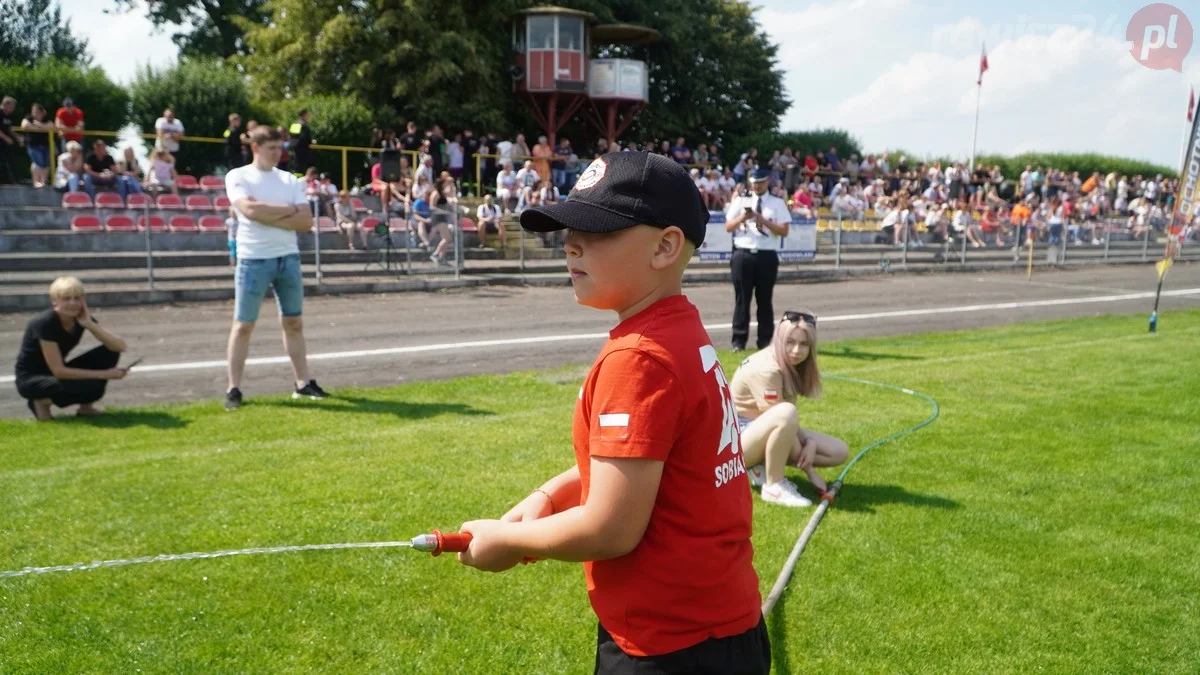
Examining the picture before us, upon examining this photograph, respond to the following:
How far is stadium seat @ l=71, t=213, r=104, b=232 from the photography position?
19.1 m

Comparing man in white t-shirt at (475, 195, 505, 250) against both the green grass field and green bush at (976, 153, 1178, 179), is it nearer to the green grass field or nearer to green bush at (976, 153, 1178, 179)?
the green grass field

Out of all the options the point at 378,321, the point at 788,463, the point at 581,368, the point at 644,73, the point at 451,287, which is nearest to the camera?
the point at 788,463

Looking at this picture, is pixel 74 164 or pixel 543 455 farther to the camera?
pixel 74 164

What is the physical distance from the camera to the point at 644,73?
39125 mm

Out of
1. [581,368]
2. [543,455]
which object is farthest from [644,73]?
[543,455]

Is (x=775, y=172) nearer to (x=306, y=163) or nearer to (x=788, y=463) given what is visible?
(x=306, y=163)

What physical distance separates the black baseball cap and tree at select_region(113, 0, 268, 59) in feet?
163

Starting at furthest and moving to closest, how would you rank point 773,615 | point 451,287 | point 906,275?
point 906,275 < point 451,287 < point 773,615

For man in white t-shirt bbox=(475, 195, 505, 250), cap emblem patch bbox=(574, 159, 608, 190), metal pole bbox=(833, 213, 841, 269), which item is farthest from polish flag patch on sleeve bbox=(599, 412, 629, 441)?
metal pole bbox=(833, 213, 841, 269)

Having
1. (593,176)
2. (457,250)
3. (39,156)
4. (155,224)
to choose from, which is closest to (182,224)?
(155,224)

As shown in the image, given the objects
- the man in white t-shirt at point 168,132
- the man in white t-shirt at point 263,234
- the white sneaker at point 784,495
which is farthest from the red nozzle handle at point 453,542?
the man in white t-shirt at point 168,132

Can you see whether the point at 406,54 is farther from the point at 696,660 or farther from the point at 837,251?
the point at 696,660

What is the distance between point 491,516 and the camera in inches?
204

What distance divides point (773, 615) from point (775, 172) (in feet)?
105
